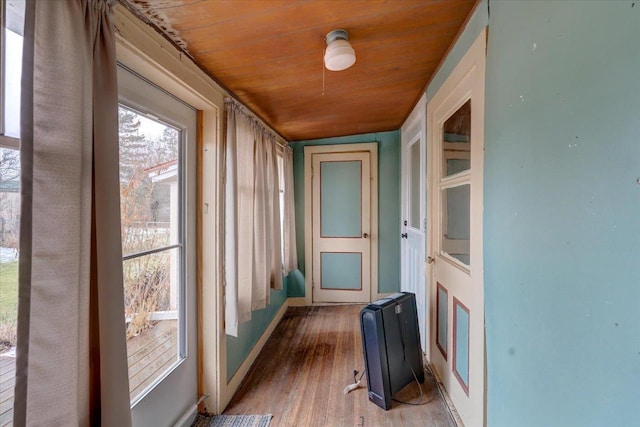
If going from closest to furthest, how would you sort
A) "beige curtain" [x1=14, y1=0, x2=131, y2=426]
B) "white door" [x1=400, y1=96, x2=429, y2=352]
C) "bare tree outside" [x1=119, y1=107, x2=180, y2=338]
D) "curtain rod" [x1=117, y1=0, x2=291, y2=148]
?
"beige curtain" [x1=14, y1=0, x2=131, y2=426]
"curtain rod" [x1=117, y1=0, x2=291, y2=148]
"bare tree outside" [x1=119, y1=107, x2=180, y2=338]
"white door" [x1=400, y1=96, x2=429, y2=352]

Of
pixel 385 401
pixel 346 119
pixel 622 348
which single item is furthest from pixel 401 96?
pixel 385 401

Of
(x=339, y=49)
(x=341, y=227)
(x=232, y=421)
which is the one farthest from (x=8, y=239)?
(x=341, y=227)

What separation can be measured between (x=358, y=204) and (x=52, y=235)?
307cm

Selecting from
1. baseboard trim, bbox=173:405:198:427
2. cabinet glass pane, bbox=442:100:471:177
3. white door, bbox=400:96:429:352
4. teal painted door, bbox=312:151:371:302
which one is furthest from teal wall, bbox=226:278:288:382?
cabinet glass pane, bbox=442:100:471:177

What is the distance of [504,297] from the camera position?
3.50 feet

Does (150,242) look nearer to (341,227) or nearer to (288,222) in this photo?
(288,222)

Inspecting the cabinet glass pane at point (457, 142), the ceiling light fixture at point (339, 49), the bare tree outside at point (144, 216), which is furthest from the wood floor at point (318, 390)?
the ceiling light fixture at point (339, 49)

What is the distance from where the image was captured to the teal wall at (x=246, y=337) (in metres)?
1.86

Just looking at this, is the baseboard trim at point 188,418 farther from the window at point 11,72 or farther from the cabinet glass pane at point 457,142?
the cabinet glass pane at point 457,142

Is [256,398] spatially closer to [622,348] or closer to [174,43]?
[622,348]

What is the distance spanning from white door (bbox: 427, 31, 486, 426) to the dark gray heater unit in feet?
0.77

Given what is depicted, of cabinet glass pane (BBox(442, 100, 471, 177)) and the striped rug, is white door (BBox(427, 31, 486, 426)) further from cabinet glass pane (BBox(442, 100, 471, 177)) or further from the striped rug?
the striped rug

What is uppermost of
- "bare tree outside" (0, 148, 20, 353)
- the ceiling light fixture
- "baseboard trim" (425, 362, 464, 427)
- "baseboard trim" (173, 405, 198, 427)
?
the ceiling light fixture

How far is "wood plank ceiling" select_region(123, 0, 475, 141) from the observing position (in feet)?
3.62
